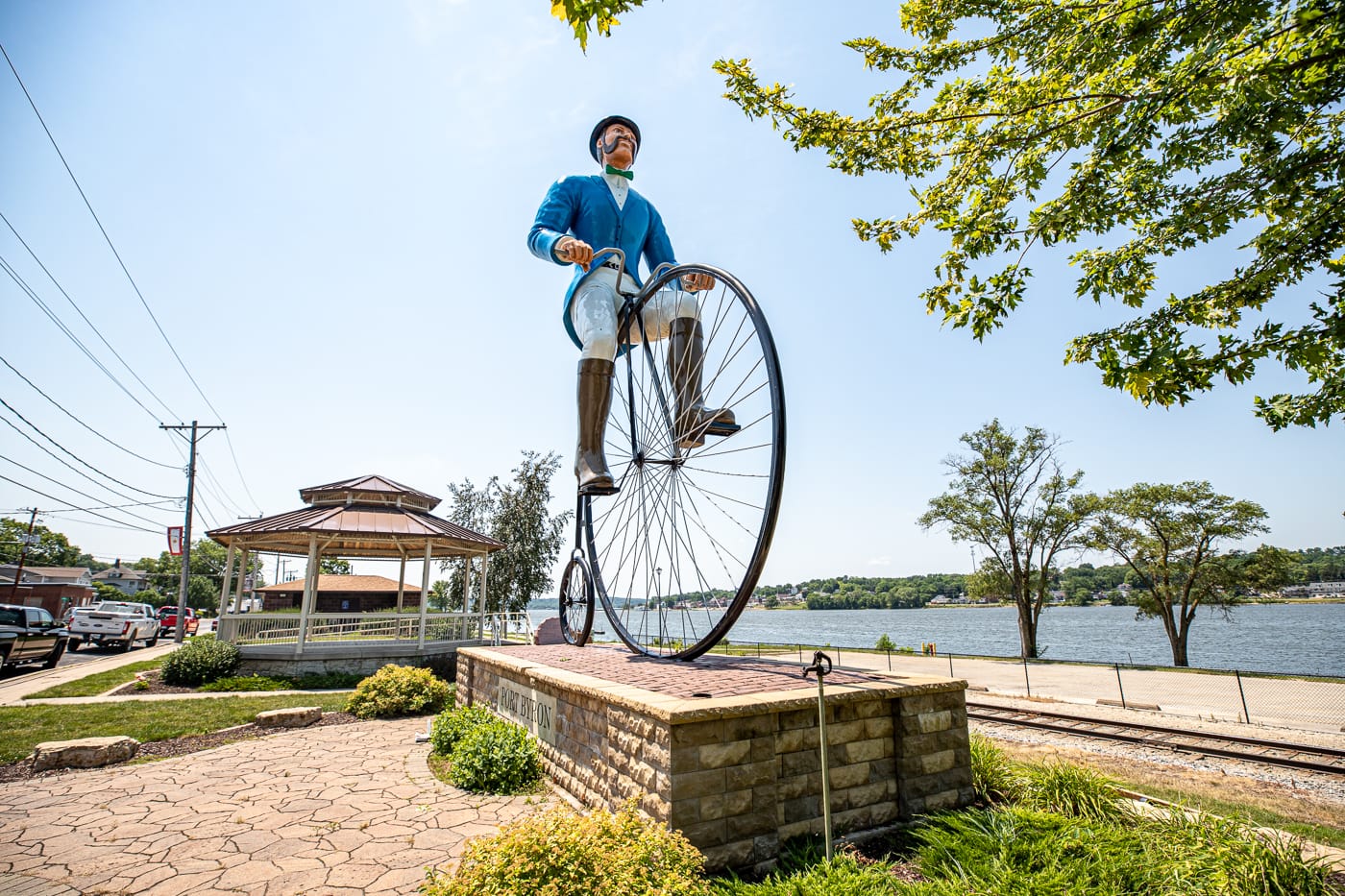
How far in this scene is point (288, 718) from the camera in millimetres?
9367

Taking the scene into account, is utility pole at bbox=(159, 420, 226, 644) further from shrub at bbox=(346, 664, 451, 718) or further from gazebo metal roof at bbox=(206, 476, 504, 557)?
shrub at bbox=(346, 664, 451, 718)

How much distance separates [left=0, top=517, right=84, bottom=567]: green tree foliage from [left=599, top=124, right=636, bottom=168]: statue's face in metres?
59.4

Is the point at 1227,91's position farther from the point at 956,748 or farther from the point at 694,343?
the point at 956,748

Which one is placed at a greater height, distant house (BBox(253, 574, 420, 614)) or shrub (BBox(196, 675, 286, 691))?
distant house (BBox(253, 574, 420, 614))

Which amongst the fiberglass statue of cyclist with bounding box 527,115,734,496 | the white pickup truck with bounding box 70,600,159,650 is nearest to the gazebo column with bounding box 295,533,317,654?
the fiberglass statue of cyclist with bounding box 527,115,734,496

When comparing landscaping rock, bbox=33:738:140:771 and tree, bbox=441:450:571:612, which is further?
tree, bbox=441:450:571:612

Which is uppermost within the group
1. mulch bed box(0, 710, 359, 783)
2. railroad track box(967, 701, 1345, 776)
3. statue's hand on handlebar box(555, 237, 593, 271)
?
statue's hand on handlebar box(555, 237, 593, 271)

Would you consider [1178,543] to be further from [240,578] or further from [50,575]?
[50,575]

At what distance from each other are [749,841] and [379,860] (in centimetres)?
260

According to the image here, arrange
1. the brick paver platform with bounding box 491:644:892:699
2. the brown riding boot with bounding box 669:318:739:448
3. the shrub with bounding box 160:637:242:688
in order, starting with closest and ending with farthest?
the brick paver platform with bounding box 491:644:892:699
the brown riding boot with bounding box 669:318:739:448
the shrub with bounding box 160:637:242:688

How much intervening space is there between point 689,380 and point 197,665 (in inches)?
545

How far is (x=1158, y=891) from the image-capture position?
342 cm

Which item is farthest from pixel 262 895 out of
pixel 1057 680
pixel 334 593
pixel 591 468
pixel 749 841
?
pixel 334 593

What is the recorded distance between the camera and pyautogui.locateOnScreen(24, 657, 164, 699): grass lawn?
12.7 m
